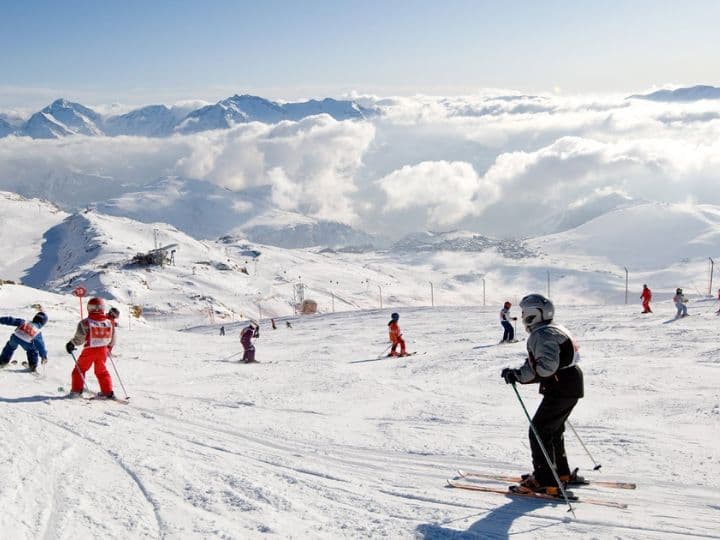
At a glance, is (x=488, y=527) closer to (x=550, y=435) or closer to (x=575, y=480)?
(x=550, y=435)

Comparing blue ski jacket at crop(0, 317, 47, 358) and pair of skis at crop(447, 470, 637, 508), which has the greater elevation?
blue ski jacket at crop(0, 317, 47, 358)

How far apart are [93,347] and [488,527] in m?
7.74

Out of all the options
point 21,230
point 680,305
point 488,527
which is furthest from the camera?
point 21,230

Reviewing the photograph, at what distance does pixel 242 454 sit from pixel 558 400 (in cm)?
376

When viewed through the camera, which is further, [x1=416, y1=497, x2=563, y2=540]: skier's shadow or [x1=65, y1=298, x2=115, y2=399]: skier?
[x1=65, y1=298, x2=115, y2=399]: skier

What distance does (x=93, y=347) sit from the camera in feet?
34.2

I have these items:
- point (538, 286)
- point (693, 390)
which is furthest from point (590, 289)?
point (693, 390)

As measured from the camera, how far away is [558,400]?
19.8 ft

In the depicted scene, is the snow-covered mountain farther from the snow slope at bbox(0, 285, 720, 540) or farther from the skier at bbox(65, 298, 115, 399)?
the skier at bbox(65, 298, 115, 399)

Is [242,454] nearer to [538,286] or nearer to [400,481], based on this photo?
[400,481]

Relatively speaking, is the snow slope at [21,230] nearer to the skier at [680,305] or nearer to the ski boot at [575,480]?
the skier at [680,305]

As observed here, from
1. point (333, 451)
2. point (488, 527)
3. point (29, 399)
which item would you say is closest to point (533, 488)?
point (488, 527)

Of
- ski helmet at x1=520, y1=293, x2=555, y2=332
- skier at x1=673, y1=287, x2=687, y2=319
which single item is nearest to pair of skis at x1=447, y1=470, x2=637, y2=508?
ski helmet at x1=520, y1=293, x2=555, y2=332

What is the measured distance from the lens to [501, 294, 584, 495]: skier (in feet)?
19.2
